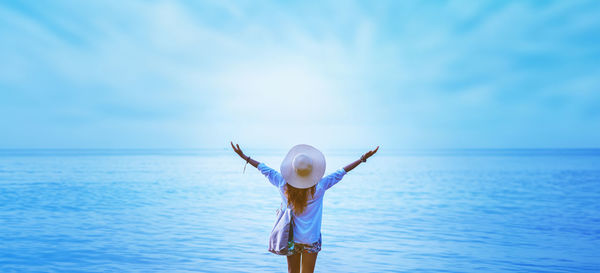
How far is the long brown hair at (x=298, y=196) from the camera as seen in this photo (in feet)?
12.9

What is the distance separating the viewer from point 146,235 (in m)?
9.39

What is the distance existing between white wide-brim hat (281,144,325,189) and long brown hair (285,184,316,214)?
0.05 meters

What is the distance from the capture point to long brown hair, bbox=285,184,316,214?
12.9 feet

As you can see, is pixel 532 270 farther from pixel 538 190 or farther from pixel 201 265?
pixel 538 190

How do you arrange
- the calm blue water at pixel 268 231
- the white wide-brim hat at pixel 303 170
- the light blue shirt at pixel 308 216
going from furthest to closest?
the calm blue water at pixel 268 231 < the light blue shirt at pixel 308 216 < the white wide-brim hat at pixel 303 170

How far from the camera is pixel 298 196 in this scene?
3928mm

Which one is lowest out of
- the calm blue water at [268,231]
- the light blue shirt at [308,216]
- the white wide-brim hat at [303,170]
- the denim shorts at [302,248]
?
the calm blue water at [268,231]

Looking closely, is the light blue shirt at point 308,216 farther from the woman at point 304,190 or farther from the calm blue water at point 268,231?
the calm blue water at point 268,231

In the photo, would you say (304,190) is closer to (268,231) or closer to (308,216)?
(308,216)

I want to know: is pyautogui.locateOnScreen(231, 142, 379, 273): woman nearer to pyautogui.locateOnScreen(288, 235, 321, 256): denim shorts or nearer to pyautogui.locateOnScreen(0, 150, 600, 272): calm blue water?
pyautogui.locateOnScreen(288, 235, 321, 256): denim shorts

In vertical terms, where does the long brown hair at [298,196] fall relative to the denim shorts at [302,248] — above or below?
above

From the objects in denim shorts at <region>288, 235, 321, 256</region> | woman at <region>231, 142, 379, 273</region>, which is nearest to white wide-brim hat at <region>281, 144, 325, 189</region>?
woman at <region>231, 142, 379, 273</region>

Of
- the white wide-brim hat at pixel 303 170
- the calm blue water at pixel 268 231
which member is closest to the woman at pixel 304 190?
the white wide-brim hat at pixel 303 170

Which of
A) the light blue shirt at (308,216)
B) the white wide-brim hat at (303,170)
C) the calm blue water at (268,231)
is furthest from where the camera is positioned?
the calm blue water at (268,231)
